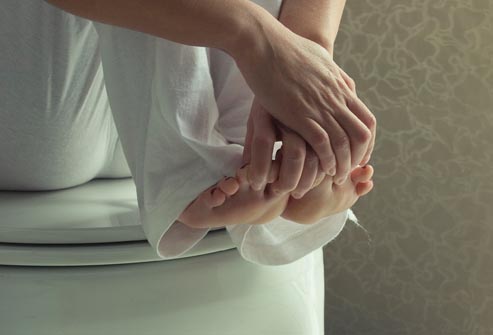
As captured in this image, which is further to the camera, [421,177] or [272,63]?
[421,177]

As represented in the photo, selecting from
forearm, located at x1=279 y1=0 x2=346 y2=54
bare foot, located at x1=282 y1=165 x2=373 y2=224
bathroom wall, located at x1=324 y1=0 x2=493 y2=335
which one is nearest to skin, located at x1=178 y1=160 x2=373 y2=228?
bare foot, located at x1=282 y1=165 x2=373 y2=224

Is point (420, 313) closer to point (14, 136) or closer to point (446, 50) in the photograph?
point (446, 50)

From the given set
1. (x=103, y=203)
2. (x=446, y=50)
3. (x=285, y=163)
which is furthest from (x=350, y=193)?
(x=446, y=50)

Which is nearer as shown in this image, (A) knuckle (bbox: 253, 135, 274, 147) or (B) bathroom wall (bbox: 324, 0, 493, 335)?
(A) knuckle (bbox: 253, 135, 274, 147)

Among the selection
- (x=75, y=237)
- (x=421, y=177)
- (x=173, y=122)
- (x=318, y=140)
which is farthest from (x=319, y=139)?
(x=421, y=177)

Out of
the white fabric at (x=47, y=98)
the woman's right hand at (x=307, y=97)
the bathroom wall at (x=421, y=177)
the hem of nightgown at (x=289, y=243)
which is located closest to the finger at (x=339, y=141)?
the woman's right hand at (x=307, y=97)

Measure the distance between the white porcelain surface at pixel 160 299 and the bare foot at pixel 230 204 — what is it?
92 mm

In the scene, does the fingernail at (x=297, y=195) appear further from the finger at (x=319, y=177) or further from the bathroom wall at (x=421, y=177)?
the bathroom wall at (x=421, y=177)

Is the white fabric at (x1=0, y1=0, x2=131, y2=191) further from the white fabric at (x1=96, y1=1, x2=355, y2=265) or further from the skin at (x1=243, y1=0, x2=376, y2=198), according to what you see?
the skin at (x1=243, y1=0, x2=376, y2=198)

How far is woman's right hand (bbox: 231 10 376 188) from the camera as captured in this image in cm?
57

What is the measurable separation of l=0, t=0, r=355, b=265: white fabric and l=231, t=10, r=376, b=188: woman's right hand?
0.14ft

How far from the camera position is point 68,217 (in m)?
0.65

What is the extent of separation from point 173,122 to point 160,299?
17cm

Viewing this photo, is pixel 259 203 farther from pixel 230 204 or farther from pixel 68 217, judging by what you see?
pixel 68 217
